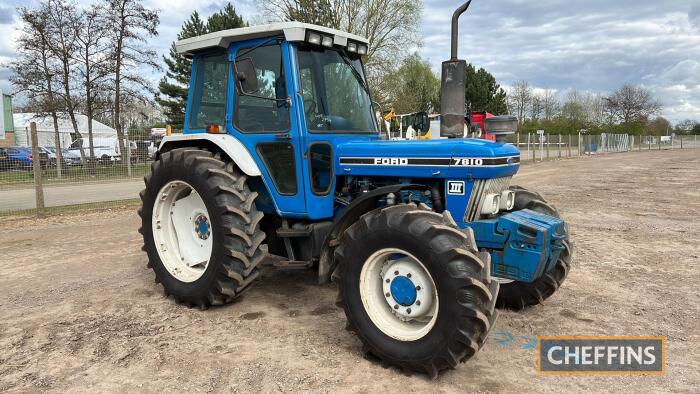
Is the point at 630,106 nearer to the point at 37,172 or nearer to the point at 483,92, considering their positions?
the point at 483,92

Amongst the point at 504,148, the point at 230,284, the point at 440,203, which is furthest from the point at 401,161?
the point at 230,284

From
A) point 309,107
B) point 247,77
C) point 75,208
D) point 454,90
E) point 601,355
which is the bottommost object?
point 601,355

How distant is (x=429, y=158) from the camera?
3762 mm

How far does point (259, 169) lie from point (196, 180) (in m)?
0.55

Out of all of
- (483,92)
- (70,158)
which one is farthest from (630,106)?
(70,158)

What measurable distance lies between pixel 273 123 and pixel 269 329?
1.75 metres

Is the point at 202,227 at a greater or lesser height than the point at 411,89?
lesser

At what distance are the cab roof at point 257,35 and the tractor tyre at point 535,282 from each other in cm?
212

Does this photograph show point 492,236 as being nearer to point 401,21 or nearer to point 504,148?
point 504,148

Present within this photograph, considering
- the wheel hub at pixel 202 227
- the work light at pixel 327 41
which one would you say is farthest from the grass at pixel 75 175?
the work light at pixel 327 41

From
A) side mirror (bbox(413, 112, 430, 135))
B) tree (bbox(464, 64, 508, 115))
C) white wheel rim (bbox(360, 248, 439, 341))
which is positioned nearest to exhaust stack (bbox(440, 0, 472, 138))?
side mirror (bbox(413, 112, 430, 135))

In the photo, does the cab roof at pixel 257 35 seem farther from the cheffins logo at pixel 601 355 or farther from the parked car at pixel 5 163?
the parked car at pixel 5 163

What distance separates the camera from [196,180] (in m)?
4.38

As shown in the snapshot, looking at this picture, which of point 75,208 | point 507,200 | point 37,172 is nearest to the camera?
point 507,200
